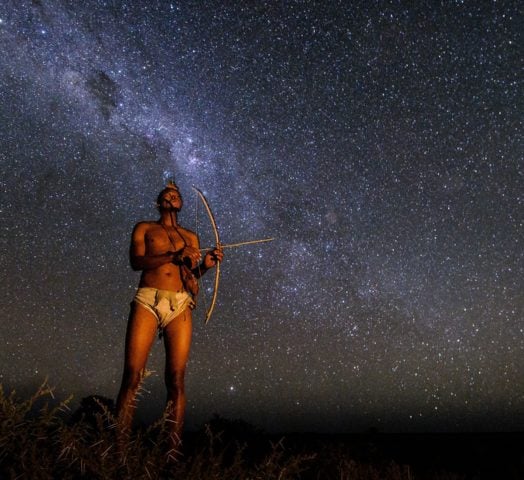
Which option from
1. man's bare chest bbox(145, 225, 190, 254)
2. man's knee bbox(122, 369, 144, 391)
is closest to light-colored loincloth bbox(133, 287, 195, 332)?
man's bare chest bbox(145, 225, 190, 254)

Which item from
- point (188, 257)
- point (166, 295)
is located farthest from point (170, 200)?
point (166, 295)

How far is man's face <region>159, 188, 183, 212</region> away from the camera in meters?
6.81

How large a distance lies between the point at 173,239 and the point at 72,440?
385 cm

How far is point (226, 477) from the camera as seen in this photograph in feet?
11.7

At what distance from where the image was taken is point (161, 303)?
6.16 meters

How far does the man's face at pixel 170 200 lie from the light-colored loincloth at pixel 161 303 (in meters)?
1.21

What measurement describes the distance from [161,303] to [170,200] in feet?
4.85

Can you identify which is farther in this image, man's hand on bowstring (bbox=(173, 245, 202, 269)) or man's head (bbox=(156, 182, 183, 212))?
man's head (bbox=(156, 182, 183, 212))

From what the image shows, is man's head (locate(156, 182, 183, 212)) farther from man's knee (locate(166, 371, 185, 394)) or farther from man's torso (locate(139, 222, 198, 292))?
man's knee (locate(166, 371, 185, 394))

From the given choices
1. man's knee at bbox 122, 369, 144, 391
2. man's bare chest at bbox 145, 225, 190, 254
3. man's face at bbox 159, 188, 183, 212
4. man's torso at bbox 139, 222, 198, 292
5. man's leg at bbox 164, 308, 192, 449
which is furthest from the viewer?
man's face at bbox 159, 188, 183, 212

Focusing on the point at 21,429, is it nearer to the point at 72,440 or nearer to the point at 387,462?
the point at 72,440

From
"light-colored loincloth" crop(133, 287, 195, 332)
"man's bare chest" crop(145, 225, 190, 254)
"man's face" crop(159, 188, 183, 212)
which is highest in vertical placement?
"man's face" crop(159, 188, 183, 212)

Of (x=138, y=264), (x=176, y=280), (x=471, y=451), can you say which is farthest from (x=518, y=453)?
(x=138, y=264)

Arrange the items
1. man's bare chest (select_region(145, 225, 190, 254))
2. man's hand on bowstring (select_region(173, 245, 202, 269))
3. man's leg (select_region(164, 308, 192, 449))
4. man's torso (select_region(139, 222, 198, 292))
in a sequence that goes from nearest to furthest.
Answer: man's leg (select_region(164, 308, 192, 449)) → man's hand on bowstring (select_region(173, 245, 202, 269)) → man's torso (select_region(139, 222, 198, 292)) → man's bare chest (select_region(145, 225, 190, 254))
